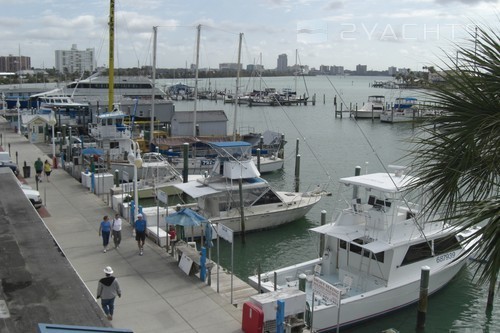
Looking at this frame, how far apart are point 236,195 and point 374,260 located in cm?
1036

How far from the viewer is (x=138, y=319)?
46.0 ft

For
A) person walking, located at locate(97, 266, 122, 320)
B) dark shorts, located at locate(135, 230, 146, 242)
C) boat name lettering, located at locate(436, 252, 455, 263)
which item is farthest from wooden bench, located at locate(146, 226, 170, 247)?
boat name lettering, located at locate(436, 252, 455, 263)

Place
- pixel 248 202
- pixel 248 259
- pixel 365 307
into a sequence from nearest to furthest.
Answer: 1. pixel 365 307
2. pixel 248 259
3. pixel 248 202

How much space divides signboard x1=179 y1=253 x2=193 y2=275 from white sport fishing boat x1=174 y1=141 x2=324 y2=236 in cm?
767

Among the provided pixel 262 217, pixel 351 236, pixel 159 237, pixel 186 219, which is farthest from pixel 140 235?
pixel 262 217

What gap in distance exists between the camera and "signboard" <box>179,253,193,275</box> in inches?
676

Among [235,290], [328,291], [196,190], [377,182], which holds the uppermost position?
[377,182]

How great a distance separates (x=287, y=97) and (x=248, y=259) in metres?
115

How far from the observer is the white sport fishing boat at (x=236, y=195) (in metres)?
26.3

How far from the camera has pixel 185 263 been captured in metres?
17.5

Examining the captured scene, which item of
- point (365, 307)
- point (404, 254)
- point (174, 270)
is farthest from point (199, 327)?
point (404, 254)

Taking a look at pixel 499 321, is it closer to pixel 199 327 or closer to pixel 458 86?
pixel 199 327

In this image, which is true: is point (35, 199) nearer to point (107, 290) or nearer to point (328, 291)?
point (107, 290)

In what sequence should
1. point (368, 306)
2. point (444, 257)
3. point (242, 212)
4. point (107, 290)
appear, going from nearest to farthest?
point (107, 290), point (368, 306), point (444, 257), point (242, 212)
